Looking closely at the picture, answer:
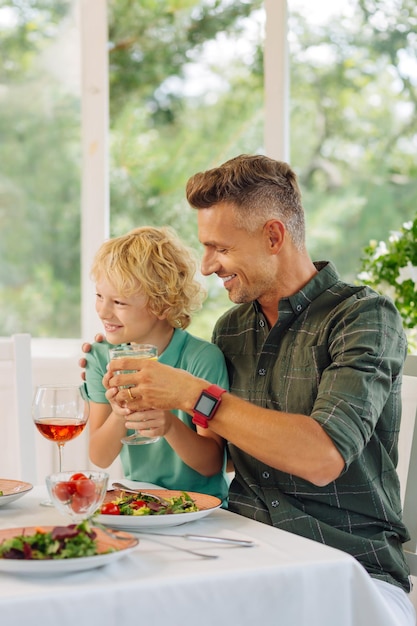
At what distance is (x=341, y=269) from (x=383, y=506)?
7.96 feet

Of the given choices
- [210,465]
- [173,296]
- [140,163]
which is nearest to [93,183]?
[140,163]

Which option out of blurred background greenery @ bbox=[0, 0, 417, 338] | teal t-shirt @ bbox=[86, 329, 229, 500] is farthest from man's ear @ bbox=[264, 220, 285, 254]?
blurred background greenery @ bbox=[0, 0, 417, 338]

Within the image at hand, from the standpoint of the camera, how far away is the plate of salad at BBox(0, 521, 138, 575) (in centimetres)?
112

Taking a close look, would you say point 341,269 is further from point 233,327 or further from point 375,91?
point 233,327

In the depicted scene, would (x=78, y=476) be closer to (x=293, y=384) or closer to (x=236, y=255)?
(x=293, y=384)

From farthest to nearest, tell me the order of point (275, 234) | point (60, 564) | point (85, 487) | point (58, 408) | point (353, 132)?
point (353, 132)
point (275, 234)
point (58, 408)
point (85, 487)
point (60, 564)

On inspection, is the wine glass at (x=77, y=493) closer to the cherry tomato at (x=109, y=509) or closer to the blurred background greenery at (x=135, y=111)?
the cherry tomato at (x=109, y=509)

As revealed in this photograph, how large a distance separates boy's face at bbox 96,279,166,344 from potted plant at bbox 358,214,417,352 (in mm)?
869

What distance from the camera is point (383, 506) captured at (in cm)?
178

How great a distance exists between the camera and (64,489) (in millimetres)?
1289

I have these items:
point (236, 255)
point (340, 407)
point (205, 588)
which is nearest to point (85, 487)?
point (205, 588)

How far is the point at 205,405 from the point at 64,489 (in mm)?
418

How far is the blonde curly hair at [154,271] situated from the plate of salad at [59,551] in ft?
3.19

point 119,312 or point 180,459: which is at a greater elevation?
point 119,312
